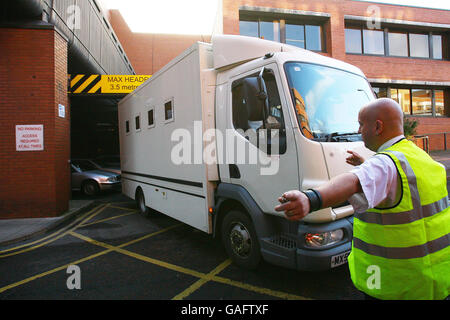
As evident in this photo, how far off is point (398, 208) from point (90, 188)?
11.2 metres

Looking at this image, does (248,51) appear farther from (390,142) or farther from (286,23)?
(286,23)

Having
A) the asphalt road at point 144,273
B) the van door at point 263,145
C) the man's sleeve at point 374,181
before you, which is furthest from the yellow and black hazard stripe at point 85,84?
the man's sleeve at point 374,181

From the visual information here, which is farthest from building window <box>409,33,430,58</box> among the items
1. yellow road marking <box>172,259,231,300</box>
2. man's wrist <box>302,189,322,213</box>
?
man's wrist <box>302,189,322,213</box>

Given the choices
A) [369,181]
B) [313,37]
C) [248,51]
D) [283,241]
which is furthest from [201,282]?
[313,37]

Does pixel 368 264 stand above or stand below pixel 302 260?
above

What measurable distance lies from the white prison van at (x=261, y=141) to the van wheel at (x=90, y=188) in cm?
697

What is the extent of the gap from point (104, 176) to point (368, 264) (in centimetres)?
1082

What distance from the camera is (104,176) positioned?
1079cm

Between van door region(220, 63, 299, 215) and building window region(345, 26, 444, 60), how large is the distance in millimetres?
A: 18759

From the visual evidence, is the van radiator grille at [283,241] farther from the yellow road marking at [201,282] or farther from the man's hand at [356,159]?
the man's hand at [356,159]

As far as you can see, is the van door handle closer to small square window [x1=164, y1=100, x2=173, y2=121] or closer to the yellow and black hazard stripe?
small square window [x1=164, y1=100, x2=173, y2=121]

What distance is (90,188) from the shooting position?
35.0ft

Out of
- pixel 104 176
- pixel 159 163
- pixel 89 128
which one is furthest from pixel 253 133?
pixel 89 128
